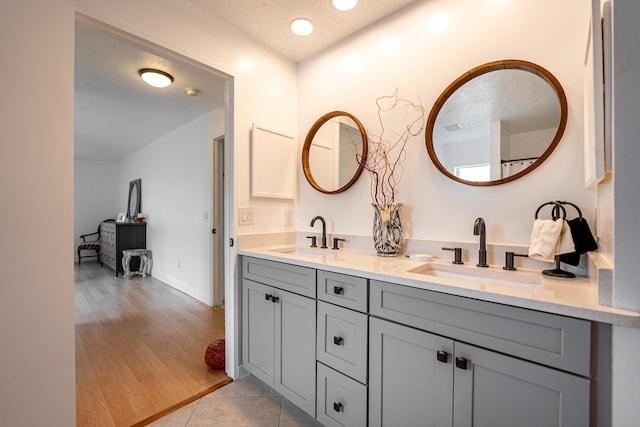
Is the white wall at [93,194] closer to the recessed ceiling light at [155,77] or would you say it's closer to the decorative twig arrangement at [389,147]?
the recessed ceiling light at [155,77]

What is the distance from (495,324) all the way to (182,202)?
3.93 m

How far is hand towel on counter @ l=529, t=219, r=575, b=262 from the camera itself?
1096mm

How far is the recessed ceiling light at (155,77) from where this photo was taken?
242 centimetres

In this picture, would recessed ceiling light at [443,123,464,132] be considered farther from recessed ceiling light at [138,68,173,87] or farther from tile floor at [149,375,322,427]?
recessed ceiling light at [138,68,173,87]

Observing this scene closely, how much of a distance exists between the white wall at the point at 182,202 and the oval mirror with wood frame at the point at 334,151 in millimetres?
1506

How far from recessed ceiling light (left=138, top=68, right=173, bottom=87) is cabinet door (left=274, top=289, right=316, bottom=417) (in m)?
2.15

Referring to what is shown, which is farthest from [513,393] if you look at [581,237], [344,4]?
[344,4]

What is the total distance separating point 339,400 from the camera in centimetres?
133

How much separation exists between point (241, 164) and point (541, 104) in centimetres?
170

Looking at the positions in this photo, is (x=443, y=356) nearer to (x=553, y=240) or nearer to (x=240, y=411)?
(x=553, y=240)

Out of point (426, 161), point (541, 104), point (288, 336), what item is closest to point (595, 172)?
point (541, 104)

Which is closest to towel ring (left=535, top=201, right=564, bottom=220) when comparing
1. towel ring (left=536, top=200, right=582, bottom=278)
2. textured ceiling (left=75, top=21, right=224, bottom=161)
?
towel ring (left=536, top=200, right=582, bottom=278)


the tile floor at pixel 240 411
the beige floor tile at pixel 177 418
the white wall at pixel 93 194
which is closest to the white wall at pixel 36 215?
the beige floor tile at pixel 177 418

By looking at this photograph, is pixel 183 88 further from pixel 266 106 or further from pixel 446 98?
pixel 446 98
